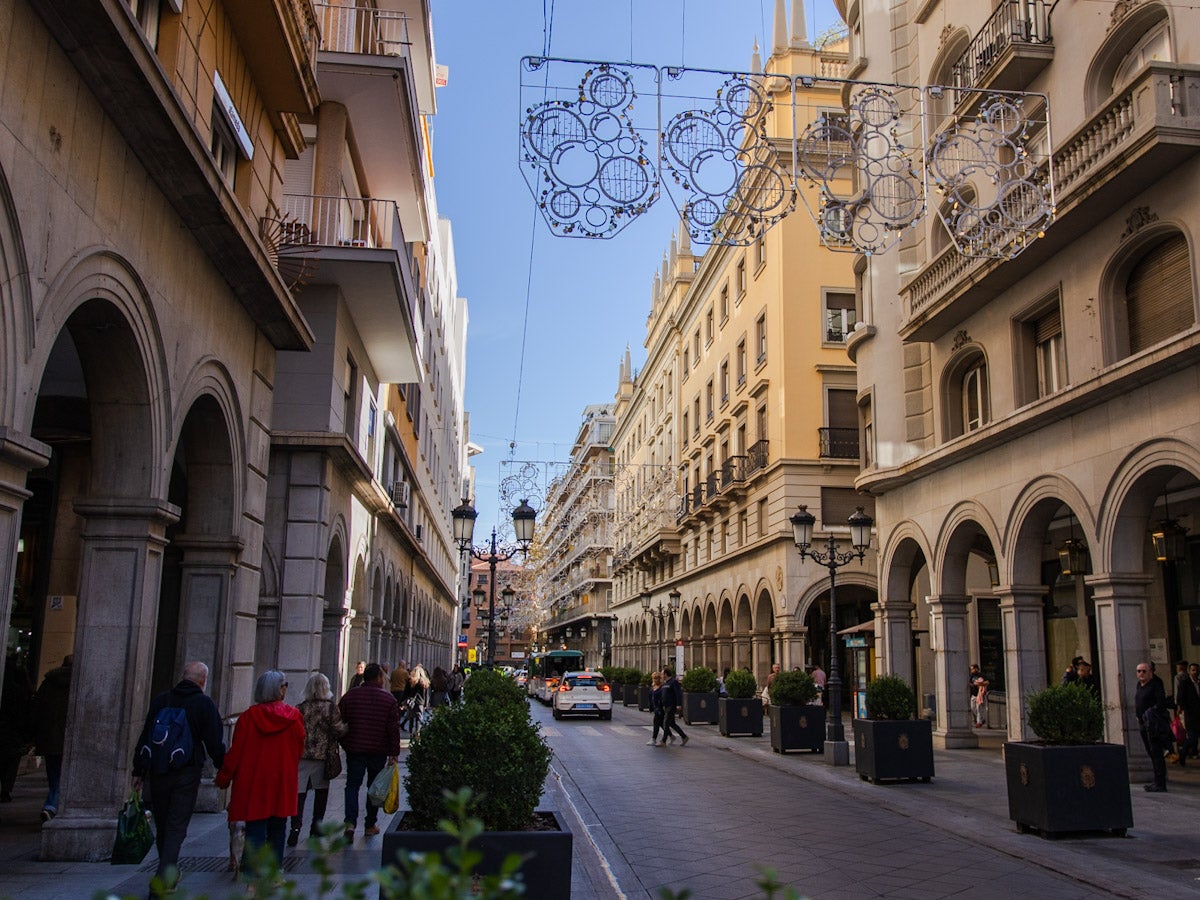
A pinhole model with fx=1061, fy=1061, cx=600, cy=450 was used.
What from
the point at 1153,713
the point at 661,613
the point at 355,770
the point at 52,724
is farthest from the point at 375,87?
the point at 661,613

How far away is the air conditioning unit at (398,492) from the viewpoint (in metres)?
27.9

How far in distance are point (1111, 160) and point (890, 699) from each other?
27.2 ft

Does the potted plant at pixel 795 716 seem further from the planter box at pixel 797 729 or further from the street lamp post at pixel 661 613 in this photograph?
the street lamp post at pixel 661 613

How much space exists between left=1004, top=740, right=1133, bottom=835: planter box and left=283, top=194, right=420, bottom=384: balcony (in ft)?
37.2

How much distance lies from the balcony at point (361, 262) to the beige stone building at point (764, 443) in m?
15.1

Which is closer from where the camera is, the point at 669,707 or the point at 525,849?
→ the point at 525,849

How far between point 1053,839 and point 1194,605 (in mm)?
10139

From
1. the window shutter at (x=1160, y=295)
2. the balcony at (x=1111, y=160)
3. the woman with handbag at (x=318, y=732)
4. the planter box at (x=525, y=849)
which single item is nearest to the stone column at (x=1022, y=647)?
Answer: the window shutter at (x=1160, y=295)

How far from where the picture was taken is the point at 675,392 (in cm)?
5453

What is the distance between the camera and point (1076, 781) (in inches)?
423

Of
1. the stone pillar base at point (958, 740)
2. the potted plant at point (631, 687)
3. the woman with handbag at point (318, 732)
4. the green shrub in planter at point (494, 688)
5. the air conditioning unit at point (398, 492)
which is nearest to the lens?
the woman with handbag at point (318, 732)

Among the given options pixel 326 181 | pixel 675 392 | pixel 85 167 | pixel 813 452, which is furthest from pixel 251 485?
pixel 675 392

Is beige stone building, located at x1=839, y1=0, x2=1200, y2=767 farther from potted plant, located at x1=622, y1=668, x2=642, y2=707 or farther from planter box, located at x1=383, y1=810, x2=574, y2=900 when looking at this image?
potted plant, located at x1=622, y1=668, x2=642, y2=707

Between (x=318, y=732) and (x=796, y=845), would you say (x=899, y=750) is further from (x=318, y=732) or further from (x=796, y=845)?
(x=318, y=732)
